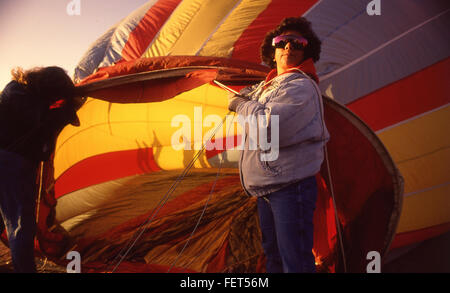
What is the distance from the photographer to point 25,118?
135cm

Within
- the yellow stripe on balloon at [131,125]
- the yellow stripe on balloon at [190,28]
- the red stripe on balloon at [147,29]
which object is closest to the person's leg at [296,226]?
the yellow stripe on balloon at [131,125]

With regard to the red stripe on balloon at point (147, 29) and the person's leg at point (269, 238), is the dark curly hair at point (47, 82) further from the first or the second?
the person's leg at point (269, 238)

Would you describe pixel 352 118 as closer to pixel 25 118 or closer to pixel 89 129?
pixel 25 118

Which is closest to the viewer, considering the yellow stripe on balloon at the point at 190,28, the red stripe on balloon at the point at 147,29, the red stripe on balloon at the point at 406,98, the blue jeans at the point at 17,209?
the blue jeans at the point at 17,209

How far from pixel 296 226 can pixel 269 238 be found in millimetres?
160

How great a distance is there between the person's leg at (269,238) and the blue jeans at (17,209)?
985 millimetres

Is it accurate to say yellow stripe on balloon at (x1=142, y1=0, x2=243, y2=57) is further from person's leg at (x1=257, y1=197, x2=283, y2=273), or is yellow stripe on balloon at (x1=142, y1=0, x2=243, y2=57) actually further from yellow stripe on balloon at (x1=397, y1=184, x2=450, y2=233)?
yellow stripe on balloon at (x1=397, y1=184, x2=450, y2=233)

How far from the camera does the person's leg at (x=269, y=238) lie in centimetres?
106

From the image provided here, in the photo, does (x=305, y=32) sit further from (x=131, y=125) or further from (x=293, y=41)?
(x=131, y=125)

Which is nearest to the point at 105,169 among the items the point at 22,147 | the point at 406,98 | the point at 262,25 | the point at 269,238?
the point at 22,147

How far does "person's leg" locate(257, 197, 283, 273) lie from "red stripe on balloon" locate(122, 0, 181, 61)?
131 cm

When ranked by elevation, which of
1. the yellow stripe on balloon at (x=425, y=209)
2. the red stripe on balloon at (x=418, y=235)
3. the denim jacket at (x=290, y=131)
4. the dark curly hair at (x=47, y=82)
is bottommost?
the red stripe on balloon at (x=418, y=235)

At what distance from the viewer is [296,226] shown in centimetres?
93

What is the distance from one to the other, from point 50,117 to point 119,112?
607 mm
